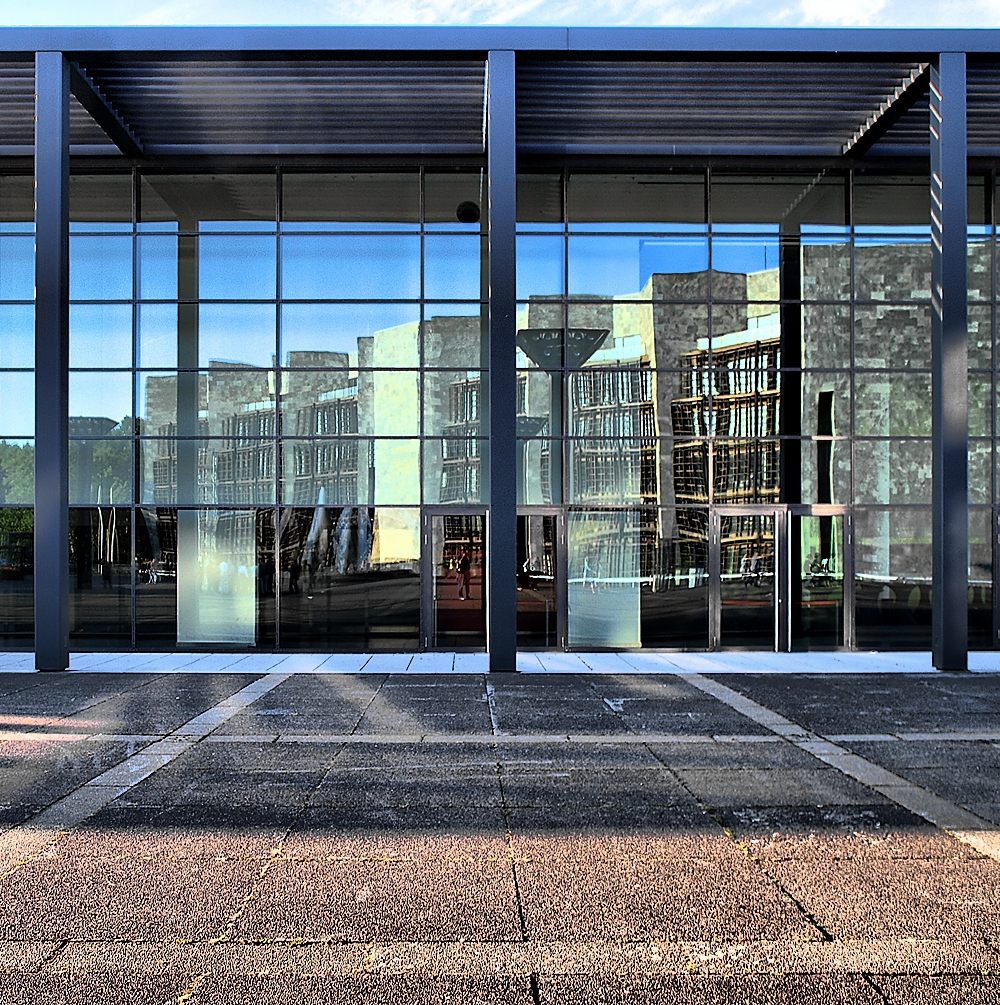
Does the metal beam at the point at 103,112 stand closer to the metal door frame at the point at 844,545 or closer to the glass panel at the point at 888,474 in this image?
Answer: the metal door frame at the point at 844,545

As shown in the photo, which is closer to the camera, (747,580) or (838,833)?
(838,833)

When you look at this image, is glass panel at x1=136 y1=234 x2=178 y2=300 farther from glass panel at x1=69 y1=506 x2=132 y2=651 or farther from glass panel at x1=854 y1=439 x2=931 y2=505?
glass panel at x1=854 y1=439 x2=931 y2=505

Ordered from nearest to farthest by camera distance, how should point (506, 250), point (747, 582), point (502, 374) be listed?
point (502, 374) < point (506, 250) < point (747, 582)

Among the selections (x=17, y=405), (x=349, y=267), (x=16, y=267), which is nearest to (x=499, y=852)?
(x=349, y=267)

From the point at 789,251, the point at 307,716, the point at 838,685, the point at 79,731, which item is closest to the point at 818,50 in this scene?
the point at 789,251

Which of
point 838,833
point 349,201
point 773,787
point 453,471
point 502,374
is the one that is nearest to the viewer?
point 838,833

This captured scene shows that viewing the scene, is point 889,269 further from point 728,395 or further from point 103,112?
point 103,112

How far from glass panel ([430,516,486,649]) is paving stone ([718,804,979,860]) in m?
9.74

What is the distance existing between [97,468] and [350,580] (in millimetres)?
5242

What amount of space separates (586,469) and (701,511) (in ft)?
7.47

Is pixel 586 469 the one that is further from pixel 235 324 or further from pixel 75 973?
pixel 75 973

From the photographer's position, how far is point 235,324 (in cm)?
1698

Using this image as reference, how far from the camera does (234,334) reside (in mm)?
16984

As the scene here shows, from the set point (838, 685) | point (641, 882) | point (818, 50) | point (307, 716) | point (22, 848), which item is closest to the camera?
point (641, 882)
